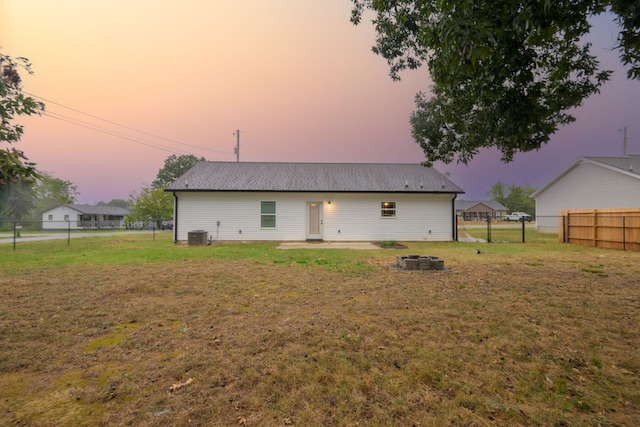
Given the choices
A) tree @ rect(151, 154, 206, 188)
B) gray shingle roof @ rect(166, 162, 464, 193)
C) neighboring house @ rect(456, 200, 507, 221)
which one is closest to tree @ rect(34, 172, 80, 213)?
tree @ rect(151, 154, 206, 188)

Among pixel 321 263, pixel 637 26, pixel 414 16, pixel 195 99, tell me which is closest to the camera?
pixel 637 26

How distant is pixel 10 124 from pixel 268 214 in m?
12.1

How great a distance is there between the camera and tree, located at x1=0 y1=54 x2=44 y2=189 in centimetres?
224

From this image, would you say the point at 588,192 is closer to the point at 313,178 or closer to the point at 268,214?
the point at 313,178

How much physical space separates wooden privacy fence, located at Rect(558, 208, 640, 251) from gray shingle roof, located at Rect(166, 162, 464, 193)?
6.34 m

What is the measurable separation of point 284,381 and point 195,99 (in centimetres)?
2433

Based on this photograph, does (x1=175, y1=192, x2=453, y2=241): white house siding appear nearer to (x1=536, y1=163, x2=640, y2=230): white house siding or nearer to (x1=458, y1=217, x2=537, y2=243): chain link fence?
(x1=458, y1=217, x2=537, y2=243): chain link fence

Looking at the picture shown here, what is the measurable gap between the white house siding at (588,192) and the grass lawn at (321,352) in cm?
1572

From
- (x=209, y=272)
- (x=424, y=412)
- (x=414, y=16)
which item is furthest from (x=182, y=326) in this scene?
(x=414, y=16)

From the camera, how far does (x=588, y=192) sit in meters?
18.8


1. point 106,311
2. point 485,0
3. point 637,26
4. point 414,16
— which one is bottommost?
point 106,311

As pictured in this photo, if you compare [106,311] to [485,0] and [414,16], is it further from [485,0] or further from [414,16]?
[414,16]

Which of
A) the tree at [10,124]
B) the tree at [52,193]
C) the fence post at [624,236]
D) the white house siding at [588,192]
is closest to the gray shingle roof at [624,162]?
the white house siding at [588,192]

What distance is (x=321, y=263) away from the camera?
889cm
